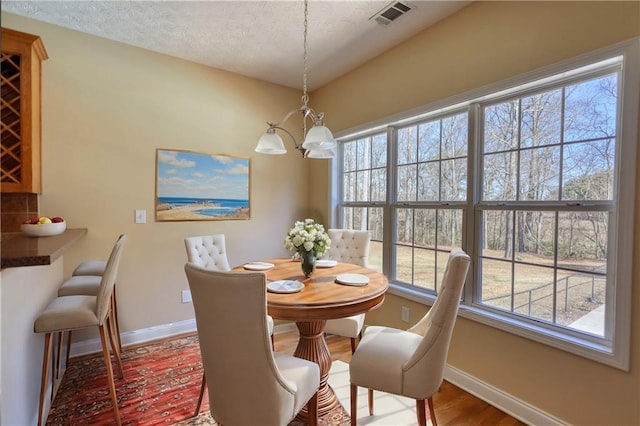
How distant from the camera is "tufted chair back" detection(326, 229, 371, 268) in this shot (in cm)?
305

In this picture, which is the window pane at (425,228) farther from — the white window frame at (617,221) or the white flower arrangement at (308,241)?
the white flower arrangement at (308,241)

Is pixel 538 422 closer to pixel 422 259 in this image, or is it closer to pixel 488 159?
pixel 422 259

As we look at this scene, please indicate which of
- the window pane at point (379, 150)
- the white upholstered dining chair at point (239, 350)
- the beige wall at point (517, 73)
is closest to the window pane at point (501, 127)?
the beige wall at point (517, 73)

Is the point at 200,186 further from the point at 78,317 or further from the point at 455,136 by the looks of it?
the point at 455,136

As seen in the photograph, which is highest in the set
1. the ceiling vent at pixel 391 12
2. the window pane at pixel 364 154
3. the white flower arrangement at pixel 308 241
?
the ceiling vent at pixel 391 12

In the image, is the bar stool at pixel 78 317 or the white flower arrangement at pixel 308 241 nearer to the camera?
the bar stool at pixel 78 317

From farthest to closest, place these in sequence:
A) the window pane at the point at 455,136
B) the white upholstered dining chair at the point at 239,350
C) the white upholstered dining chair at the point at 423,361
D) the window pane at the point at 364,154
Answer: the window pane at the point at 364,154
the window pane at the point at 455,136
the white upholstered dining chair at the point at 423,361
the white upholstered dining chair at the point at 239,350

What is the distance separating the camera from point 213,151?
3.45 metres

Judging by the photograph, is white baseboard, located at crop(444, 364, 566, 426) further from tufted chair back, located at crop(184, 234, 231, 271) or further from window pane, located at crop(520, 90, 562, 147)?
tufted chair back, located at crop(184, 234, 231, 271)

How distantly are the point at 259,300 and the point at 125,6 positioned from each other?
251 cm

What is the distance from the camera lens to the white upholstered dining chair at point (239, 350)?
132 cm

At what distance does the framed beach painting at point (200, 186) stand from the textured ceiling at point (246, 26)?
1.02m

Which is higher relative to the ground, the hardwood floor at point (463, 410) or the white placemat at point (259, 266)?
the white placemat at point (259, 266)

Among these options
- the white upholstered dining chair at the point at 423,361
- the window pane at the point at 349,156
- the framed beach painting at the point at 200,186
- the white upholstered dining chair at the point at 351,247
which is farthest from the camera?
the window pane at the point at 349,156
